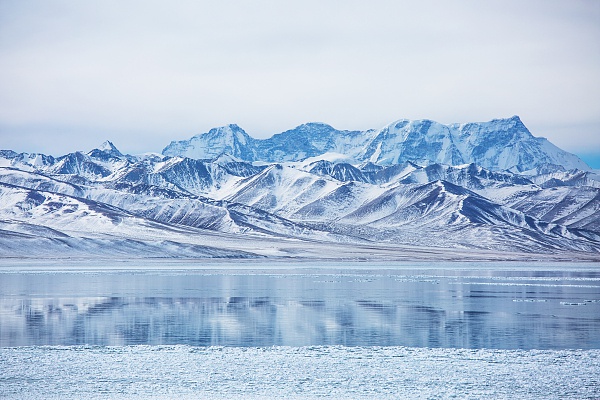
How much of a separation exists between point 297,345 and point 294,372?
17.7ft

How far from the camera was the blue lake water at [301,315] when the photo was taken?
33219 millimetres

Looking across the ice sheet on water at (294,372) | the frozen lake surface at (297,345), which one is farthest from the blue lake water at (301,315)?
the ice sheet on water at (294,372)

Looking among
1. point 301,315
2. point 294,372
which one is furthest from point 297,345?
point 301,315

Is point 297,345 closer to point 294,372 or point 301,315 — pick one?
point 294,372

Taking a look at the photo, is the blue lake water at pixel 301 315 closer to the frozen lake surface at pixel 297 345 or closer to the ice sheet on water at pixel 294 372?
the frozen lake surface at pixel 297 345

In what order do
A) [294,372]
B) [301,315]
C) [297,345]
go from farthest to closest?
1. [301,315]
2. [297,345]
3. [294,372]

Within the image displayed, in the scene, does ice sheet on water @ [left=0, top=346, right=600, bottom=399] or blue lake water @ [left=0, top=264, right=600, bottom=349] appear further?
blue lake water @ [left=0, top=264, right=600, bottom=349]

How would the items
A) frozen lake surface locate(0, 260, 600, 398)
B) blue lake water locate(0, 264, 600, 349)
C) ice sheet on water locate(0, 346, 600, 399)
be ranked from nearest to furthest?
ice sheet on water locate(0, 346, 600, 399) < frozen lake surface locate(0, 260, 600, 398) < blue lake water locate(0, 264, 600, 349)

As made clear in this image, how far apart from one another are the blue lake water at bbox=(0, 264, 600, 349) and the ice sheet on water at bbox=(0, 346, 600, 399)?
2186mm

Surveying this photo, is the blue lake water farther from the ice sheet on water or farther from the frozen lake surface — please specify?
the ice sheet on water

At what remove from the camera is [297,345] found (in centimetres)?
3189

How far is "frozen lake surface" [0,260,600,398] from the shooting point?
2461 cm

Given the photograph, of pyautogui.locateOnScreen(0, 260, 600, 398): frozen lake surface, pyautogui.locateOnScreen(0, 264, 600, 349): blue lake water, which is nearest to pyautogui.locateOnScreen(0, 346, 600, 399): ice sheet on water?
pyautogui.locateOnScreen(0, 260, 600, 398): frozen lake surface

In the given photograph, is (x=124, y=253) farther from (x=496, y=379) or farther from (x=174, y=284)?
(x=496, y=379)
